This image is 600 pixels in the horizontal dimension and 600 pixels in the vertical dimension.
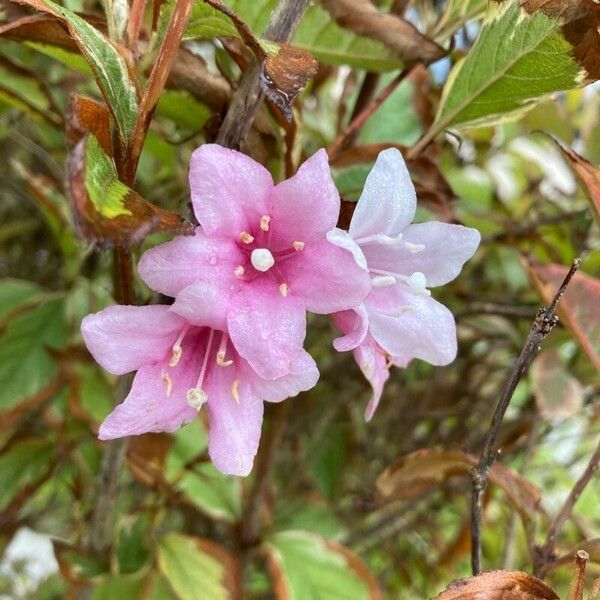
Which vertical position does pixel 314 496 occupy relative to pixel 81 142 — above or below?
below

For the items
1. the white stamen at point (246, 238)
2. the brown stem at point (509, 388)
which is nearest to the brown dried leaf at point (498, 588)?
the brown stem at point (509, 388)

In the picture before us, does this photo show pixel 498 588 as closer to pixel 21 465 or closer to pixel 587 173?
pixel 587 173

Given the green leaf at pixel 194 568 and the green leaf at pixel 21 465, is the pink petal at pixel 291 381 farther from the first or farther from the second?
the green leaf at pixel 21 465

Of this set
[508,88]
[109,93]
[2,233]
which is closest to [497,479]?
[508,88]

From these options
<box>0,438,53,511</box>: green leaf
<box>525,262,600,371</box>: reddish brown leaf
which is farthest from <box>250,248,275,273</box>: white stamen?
<box>0,438,53,511</box>: green leaf

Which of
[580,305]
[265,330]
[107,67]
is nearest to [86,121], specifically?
[107,67]

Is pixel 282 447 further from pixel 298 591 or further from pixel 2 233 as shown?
pixel 2 233

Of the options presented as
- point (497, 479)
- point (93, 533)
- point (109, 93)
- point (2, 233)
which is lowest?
point (2, 233)
